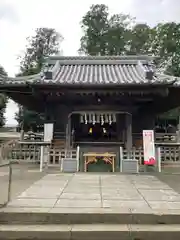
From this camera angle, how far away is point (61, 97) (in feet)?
35.1

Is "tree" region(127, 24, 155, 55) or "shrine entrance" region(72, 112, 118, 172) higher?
"tree" region(127, 24, 155, 55)

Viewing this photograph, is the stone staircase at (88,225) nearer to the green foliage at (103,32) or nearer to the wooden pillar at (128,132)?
the wooden pillar at (128,132)

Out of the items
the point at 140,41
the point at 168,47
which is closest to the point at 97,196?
the point at 168,47

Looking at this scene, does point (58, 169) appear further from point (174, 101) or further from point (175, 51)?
point (175, 51)

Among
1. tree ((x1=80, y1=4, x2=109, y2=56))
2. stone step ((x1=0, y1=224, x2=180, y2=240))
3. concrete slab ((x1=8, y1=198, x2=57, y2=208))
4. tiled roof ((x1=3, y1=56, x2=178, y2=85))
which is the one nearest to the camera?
stone step ((x1=0, y1=224, x2=180, y2=240))

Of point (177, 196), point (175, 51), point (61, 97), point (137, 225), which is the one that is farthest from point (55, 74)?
point (175, 51)

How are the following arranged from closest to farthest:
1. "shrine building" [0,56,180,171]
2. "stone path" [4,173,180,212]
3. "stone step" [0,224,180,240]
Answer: "stone step" [0,224,180,240]
"stone path" [4,173,180,212]
"shrine building" [0,56,180,171]

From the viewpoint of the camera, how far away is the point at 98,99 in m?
10.8

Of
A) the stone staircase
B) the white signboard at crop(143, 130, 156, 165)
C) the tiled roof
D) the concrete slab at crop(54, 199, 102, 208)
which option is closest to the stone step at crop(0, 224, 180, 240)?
the stone staircase

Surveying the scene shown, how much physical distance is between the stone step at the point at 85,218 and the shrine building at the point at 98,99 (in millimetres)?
6010

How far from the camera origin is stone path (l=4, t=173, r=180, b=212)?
4.54 metres

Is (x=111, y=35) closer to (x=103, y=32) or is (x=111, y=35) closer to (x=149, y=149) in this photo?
(x=103, y=32)

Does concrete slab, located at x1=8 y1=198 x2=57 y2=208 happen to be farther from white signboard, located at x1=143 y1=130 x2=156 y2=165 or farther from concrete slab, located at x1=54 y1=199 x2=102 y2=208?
white signboard, located at x1=143 y1=130 x2=156 y2=165

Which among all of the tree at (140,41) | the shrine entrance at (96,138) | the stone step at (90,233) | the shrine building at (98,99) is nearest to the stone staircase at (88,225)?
the stone step at (90,233)
